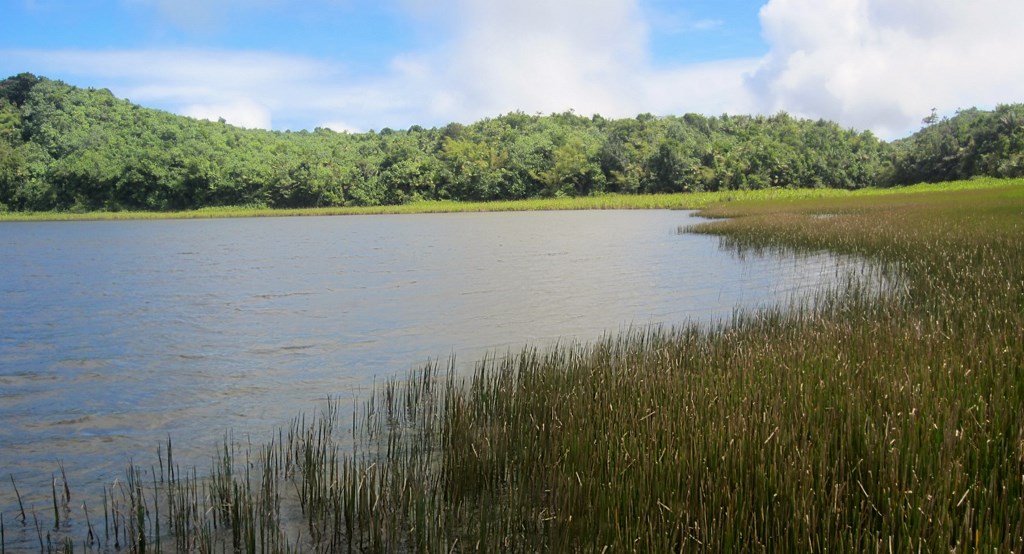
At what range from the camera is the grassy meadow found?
117 inches

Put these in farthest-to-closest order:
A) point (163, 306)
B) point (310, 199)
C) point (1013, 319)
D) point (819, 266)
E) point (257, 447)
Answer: point (310, 199)
point (819, 266)
point (163, 306)
point (1013, 319)
point (257, 447)

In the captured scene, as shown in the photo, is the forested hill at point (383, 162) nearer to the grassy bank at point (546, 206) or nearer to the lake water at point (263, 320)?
the grassy bank at point (546, 206)

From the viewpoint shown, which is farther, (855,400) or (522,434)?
(522,434)

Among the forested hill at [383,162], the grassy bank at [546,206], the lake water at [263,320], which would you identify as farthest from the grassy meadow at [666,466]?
the forested hill at [383,162]

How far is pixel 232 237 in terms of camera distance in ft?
103

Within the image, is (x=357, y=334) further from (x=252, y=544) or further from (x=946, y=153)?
(x=946, y=153)

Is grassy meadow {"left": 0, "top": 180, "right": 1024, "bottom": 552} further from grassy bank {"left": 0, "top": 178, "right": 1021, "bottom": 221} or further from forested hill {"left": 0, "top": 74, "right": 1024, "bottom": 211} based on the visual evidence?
forested hill {"left": 0, "top": 74, "right": 1024, "bottom": 211}

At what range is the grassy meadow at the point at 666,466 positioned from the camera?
2.97 metres

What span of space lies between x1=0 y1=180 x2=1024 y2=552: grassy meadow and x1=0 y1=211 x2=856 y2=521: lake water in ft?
3.45

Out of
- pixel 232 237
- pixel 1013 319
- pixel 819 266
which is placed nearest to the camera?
pixel 1013 319

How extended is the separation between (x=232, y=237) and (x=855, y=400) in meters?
30.7

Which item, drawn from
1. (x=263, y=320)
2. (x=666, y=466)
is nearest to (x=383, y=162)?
(x=263, y=320)

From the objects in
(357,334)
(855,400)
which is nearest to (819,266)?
(357,334)

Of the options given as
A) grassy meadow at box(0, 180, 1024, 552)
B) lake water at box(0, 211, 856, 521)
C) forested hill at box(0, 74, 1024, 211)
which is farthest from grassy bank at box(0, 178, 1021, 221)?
grassy meadow at box(0, 180, 1024, 552)
